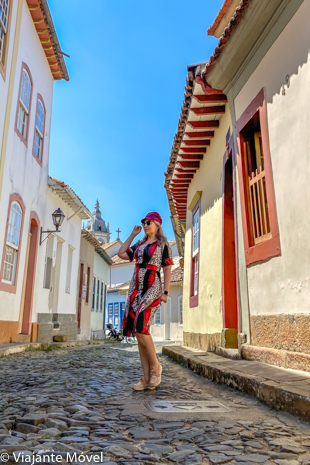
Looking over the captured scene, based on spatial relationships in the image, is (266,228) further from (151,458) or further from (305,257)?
(151,458)

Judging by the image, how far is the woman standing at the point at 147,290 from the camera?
386cm

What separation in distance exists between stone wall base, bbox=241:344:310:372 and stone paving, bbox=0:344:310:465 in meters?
0.62

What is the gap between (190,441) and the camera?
2.17 metres

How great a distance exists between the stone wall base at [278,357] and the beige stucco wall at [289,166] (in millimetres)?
406

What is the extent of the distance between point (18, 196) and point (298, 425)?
829cm

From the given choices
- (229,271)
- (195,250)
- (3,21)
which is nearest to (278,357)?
(229,271)

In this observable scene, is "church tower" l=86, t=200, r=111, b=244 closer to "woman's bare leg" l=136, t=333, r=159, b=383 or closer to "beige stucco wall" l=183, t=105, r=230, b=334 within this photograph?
"beige stucco wall" l=183, t=105, r=230, b=334

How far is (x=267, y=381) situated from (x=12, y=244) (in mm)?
7433

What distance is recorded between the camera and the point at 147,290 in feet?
13.0

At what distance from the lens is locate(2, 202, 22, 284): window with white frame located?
30.2 feet

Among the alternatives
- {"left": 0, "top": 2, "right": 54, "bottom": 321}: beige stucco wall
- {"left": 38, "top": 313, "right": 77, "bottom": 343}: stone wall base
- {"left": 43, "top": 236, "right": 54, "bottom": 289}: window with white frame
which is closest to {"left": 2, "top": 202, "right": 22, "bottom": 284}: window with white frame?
{"left": 0, "top": 2, "right": 54, "bottom": 321}: beige stucco wall

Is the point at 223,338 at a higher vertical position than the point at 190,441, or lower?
higher

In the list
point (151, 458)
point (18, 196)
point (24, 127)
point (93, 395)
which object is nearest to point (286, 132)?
point (93, 395)

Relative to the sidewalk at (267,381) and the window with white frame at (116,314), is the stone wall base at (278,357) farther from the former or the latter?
the window with white frame at (116,314)
